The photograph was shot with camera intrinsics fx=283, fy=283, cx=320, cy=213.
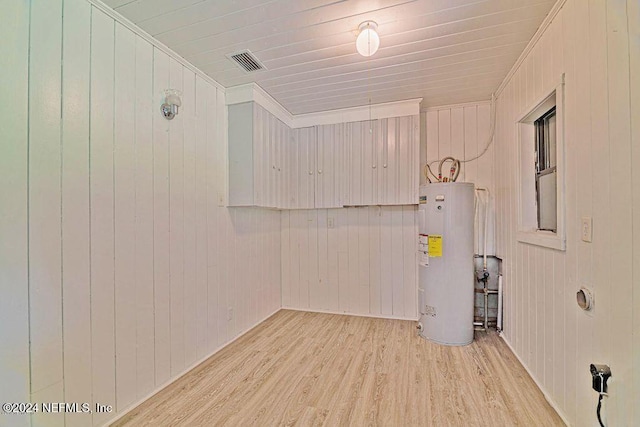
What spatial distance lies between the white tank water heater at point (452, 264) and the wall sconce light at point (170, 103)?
7.79 ft

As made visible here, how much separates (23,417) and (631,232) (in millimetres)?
2760

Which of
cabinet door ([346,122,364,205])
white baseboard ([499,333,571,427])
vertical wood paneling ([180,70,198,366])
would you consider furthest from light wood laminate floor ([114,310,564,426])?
cabinet door ([346,122,364,205])

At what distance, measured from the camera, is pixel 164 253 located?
2084 millimetres

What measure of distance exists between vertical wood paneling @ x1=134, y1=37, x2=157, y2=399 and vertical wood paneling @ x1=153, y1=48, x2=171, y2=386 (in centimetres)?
3

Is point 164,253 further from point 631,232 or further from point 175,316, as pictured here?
point 631,232

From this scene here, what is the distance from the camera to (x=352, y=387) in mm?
2047

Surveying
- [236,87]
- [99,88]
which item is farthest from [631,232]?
[236,87]

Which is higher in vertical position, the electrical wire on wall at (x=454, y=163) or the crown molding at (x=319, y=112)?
the crown molding at (x=319, y=112)

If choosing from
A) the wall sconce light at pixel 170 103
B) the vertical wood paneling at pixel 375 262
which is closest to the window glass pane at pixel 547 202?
the vertical wood paneling at pixel 375 262

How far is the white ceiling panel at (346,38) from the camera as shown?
1.72m

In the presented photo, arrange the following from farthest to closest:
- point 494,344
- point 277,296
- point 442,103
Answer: point 277,296 < point 442,103 < point 494,344

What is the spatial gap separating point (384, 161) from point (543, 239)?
1.78 m

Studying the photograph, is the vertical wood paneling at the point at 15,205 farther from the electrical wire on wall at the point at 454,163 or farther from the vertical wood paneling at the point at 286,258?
the electrical wire on wall at the point at 454,163

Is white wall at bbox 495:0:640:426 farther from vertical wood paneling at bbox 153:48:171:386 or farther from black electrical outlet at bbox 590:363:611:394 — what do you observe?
vertical wood paneling at bbox 153:48:171:386
